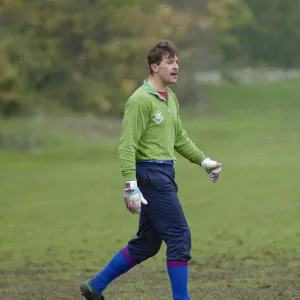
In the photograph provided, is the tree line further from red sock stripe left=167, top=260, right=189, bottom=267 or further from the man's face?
red sock stripe left=167, top=260, right=189, bottom=267

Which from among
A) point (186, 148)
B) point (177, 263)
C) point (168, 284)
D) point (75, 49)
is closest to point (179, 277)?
point (177, 263)

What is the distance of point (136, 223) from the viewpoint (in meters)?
15.6

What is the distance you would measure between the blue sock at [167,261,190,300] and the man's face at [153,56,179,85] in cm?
128

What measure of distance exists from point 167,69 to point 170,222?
107 centimetres

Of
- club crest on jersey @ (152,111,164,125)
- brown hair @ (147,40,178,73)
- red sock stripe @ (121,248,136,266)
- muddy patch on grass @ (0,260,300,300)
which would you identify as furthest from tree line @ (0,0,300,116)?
club crest on jersey @ (152,111,164,125)

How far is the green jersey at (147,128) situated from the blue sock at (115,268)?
837 millimetres

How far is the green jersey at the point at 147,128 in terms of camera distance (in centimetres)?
716

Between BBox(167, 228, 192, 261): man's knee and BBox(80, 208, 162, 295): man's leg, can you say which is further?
BBox(80, 208, 162, 295): man's leg

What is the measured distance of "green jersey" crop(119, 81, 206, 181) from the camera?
7156mm

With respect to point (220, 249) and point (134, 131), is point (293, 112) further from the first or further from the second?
point (134, 131)

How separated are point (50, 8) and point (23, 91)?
3107 millimetres

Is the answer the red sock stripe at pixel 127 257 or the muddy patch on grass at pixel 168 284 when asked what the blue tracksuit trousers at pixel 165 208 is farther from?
the muddy patch on grass at pixel 168 284

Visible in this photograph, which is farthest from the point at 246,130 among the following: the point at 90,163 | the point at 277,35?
the point at 277,35

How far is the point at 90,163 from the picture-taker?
104 ft
